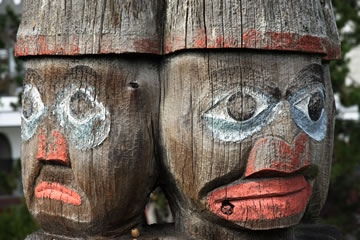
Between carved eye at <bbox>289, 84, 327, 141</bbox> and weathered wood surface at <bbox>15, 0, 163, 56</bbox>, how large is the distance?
564 millimetres

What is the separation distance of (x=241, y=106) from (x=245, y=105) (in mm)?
15

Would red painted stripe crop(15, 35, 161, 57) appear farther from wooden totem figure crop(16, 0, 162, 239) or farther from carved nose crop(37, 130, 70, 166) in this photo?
carved nose crop(37, 130, 70, 166)

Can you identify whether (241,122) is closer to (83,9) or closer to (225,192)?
(225,192)

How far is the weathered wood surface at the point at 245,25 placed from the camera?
170cm

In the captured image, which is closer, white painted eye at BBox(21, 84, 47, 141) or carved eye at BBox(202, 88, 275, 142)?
carved eye at BBox(202, 88, 275, 142)

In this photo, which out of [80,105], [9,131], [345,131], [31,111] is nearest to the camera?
[80,105]

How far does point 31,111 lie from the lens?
1.93m

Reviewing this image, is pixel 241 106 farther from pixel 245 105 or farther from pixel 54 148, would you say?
pixel 54 148

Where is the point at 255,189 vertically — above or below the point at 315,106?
below

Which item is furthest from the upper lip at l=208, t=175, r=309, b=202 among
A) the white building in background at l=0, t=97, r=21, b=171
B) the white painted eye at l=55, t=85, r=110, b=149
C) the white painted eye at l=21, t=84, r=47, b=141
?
the white building in background at l=0, t=97, r=21, b=171

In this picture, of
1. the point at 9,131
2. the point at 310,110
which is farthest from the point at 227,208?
the point at 9,131

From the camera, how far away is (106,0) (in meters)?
1.77

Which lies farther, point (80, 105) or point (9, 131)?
point (9, 131)

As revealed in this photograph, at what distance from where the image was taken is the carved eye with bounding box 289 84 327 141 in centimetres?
178
